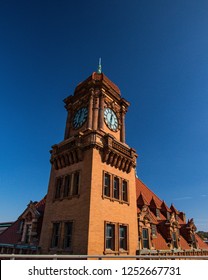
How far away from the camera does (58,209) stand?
66.3 ft

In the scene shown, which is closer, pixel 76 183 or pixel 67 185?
pixel 76 183

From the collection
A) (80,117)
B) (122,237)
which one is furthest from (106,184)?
(80,117)

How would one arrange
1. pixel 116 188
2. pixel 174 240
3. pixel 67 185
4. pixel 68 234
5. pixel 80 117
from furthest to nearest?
pixel 174 240, pixel 80 117, pixel 116 188, pixel 67 185, pixel 68 234

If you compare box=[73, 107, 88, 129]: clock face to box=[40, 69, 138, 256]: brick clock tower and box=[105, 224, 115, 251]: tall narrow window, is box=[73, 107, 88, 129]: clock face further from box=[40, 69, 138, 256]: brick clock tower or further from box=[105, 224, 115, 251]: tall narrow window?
box=[105, 224, 115, 251]: tall narrow window

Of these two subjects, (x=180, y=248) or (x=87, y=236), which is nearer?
(x=87, y=236)

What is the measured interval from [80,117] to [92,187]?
10.0 m

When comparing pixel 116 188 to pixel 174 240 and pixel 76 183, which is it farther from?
pixel 174 240

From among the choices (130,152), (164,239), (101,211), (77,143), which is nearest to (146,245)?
(164,239)

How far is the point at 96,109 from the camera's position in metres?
23.0

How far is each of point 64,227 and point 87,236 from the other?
3.55m

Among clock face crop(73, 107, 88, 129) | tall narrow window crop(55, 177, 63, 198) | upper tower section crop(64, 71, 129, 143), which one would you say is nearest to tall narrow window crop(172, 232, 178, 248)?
upper tower section crop(64, 71, 129, 143)

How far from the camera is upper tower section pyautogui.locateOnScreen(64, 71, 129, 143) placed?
2284 cm
